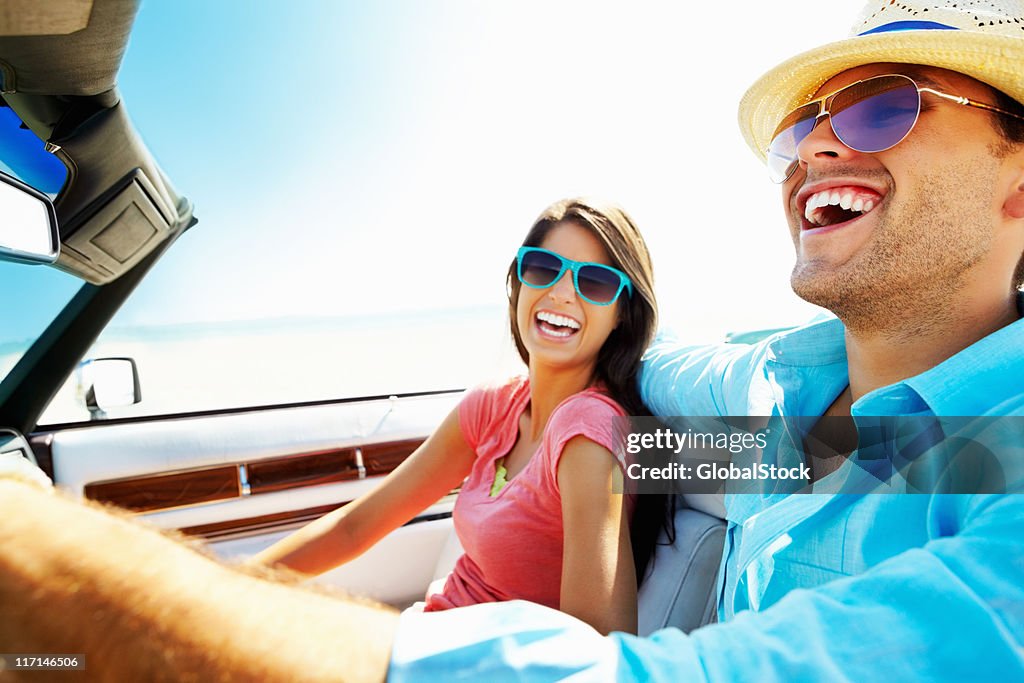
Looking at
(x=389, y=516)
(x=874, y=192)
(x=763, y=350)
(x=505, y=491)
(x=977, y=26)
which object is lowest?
(x=389, y=516)

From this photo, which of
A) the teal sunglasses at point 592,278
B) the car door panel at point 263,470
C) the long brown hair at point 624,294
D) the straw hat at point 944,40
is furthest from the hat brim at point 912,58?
the car door panel at point 263,470

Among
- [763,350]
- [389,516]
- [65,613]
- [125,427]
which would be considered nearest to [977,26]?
[763,350]

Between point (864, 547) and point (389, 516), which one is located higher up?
point (864, 547)

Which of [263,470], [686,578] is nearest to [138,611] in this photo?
[686,578]

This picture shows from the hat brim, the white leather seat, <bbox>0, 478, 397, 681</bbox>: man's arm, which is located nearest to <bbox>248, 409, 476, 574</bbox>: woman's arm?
the white leather seat

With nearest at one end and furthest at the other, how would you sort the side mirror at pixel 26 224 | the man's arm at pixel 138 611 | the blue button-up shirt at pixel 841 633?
the man's arm at pixel 138 611, the blue button-up shirt at pixel 841 633, the side mirror at pixel 26 224

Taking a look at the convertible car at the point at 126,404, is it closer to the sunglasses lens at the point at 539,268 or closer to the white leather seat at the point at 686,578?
the white leather seat at the point at 686,578

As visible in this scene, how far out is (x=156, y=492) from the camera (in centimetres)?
243

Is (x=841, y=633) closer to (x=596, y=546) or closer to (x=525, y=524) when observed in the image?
(x=596, y=546)

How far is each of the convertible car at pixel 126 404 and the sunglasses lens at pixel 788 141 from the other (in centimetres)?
104

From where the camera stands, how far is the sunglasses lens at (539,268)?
1989 mm

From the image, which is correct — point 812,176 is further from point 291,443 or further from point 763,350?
point 291,443

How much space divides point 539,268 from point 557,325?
0.67 ft

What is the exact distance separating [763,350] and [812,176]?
0.49 meters
